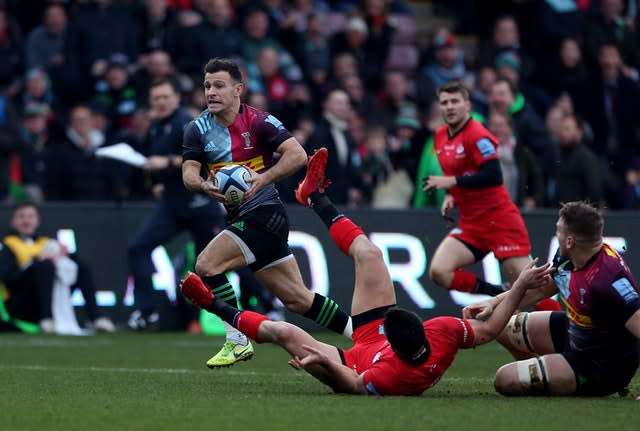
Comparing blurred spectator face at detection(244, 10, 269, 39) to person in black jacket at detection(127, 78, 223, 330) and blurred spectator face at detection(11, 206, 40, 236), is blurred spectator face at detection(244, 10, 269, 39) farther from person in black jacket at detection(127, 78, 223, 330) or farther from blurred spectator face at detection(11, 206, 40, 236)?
blurred spectator face at detection(11, 206, 40, 236)

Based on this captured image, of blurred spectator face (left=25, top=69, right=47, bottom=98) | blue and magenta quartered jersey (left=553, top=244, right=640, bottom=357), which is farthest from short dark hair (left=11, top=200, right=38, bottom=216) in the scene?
blue and magenta quartered jersey (left=553, top=244, right=640, bottom=357)

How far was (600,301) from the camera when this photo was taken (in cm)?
809

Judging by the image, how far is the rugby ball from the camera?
379 inches

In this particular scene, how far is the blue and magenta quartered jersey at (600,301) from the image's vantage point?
26.3 feet

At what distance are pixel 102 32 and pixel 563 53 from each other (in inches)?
262

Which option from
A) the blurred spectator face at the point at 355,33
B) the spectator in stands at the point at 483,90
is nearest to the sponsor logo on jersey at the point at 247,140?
the spectator in stands at the point at 483,90


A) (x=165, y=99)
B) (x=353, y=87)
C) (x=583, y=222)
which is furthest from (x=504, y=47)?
(x=583, y=222)

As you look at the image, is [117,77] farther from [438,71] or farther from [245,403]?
[245,403]

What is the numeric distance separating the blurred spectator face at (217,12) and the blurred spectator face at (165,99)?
12.7 feet

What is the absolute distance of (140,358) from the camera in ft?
39.4

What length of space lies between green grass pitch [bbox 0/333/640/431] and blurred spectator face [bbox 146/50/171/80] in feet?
19.8

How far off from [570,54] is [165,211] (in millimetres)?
→ 7814

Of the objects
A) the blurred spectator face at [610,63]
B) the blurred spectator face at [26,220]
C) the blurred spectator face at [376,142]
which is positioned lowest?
the blurred spectator face at [26,220]

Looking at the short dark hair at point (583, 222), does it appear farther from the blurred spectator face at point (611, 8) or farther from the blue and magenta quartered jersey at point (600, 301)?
the blurred spectator face at point (611, 8)
